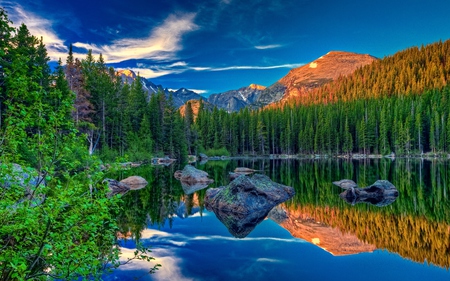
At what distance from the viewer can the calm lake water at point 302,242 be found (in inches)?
381

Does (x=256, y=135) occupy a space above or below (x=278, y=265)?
above

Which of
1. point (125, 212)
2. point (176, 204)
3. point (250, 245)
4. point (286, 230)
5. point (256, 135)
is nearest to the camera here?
point (250, 245)

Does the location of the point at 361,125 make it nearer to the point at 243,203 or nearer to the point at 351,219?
the point at 351,219

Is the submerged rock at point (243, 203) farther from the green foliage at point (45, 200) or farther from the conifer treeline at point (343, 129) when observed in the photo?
the conifer treeline at point (343, 129)

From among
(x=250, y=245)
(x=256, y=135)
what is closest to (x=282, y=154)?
(x=256, y=135)

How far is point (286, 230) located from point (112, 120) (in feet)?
153

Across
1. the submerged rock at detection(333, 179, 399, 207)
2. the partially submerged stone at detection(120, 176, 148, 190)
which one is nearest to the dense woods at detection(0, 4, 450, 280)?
the partially submerged stone at detection(120, 176, 148, 190)

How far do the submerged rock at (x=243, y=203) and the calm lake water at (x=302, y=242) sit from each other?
632mm

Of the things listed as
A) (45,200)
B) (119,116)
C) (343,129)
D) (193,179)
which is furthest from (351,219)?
(343,129)

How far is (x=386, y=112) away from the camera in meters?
95.7

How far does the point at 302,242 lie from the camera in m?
12.9

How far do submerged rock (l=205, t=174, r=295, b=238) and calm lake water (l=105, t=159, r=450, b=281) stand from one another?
0.63 meters

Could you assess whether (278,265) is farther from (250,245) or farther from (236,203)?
(236,203)

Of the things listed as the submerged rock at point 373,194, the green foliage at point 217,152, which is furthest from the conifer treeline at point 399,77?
the submerged rock at point 373,194
